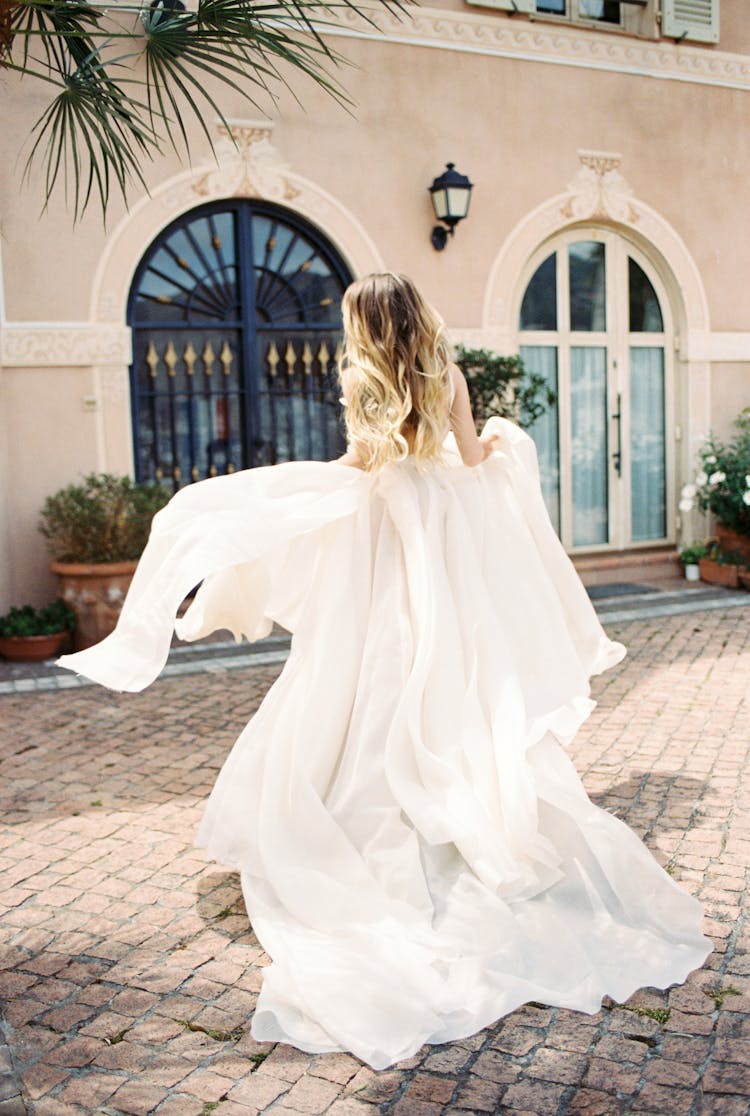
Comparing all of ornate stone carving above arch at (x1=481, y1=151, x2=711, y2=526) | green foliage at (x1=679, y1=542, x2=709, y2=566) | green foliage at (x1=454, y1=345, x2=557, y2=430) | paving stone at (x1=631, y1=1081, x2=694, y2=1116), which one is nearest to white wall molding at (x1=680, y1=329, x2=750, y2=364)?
ornate stone carving above arch at (x1=481, y1=151, x2=711, y2=526)

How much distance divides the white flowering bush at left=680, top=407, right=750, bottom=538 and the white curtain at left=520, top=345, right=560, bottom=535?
1156 millimetres

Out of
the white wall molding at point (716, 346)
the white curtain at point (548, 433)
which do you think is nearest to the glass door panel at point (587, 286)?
the white curtain at point (548, 433)

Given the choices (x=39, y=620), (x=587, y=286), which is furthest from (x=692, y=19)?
(x=39, y=620)

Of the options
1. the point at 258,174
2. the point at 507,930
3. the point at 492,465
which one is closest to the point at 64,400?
the point at 258,174

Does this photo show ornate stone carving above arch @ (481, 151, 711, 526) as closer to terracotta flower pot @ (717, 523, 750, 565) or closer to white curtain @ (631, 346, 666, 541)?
white curtain @ (631, 346, 666, 541)

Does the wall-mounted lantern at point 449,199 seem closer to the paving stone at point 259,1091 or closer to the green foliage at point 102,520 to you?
the green foliage at point 102,520

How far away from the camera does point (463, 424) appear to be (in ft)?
11.4

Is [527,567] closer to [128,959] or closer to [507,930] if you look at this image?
[507,930]

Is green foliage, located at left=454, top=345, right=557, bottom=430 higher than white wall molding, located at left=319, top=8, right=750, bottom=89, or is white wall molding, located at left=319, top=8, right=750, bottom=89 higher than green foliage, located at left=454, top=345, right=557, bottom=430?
white wall molding, located at left=319, top=8, right=750, bottom=89

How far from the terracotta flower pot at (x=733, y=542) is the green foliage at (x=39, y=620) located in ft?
19.0

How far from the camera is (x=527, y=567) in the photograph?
11.7 ft

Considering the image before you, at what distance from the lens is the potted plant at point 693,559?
9859 millimetres

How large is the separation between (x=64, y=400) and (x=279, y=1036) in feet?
19.4

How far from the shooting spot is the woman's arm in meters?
3.40
